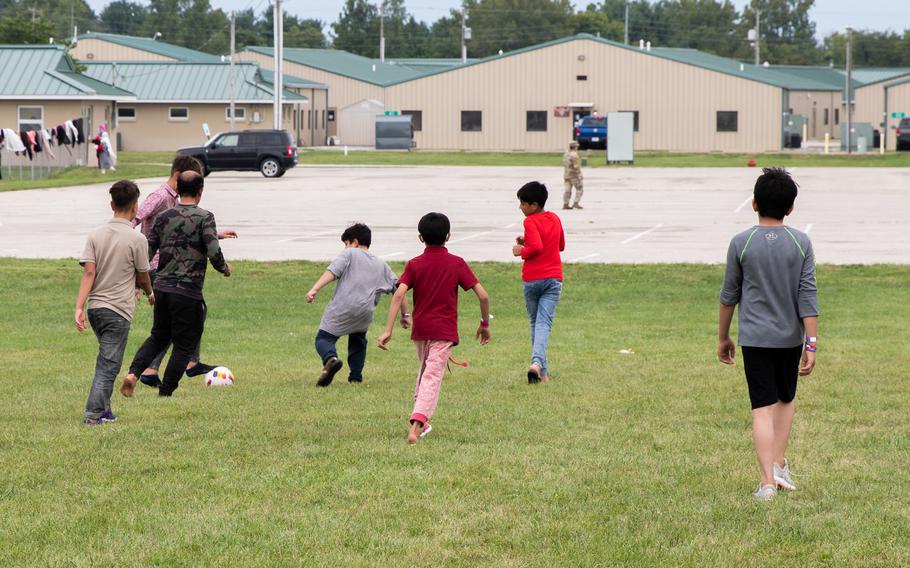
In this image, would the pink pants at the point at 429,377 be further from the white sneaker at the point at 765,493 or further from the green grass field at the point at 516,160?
the green grass field at the point at 516,160

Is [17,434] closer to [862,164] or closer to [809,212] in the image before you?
[809,212]

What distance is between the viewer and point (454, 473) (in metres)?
7.30

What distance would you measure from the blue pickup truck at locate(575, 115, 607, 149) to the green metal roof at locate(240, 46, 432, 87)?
14.9 meters

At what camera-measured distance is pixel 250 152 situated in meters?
53.7

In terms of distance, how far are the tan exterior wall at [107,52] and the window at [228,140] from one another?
142 feet

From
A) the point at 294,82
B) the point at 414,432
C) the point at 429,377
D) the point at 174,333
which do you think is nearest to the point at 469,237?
the point at 174,333

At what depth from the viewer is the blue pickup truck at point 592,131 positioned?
76188 millimetres

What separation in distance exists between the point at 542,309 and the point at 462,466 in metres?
3.89

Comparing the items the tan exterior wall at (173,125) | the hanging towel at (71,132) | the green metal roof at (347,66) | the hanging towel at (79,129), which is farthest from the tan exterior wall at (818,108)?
the hanging towel at (71,132)

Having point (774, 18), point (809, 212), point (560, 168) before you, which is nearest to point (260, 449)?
point (809, 212)

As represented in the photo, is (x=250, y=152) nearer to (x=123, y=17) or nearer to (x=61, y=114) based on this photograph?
(x=61, y=114)

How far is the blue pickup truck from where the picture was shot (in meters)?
76.2

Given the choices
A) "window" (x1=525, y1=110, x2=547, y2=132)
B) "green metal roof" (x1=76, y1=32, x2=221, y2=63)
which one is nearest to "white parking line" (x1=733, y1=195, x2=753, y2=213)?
"window" (x1=525, y1=110, x2=547, y2=132)

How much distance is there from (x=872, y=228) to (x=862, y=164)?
111 feet
